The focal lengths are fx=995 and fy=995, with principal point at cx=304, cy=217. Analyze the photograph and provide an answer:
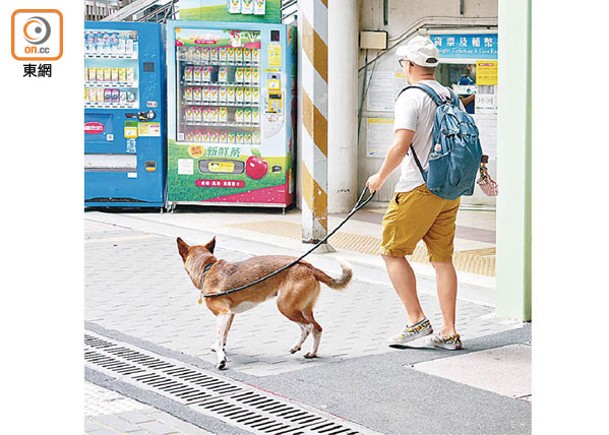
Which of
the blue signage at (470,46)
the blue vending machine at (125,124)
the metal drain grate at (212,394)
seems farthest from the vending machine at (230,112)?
the metal drain grate at (212,394)

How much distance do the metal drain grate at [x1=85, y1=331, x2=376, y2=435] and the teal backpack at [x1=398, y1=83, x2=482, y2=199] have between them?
153 cm

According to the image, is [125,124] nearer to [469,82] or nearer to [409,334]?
[469,82]

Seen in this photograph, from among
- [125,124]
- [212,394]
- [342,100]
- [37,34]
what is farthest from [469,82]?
[37,34]

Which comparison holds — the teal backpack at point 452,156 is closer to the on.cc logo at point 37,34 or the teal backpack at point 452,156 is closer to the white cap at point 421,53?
the white cap at point 421,53

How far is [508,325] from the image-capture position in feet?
20.8

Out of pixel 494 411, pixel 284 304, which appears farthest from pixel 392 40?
pixel 494 411

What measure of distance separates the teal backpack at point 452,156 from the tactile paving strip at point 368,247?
8.82 feet

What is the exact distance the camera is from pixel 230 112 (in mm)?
12680

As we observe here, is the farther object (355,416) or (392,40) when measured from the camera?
(392,40)

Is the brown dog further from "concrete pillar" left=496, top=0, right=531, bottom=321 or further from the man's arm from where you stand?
"concrete pillar" left=496, top=0, right=531, bottom=321

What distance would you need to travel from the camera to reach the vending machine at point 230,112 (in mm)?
12312

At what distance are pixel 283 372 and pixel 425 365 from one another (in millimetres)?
771

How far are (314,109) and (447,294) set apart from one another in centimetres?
394
